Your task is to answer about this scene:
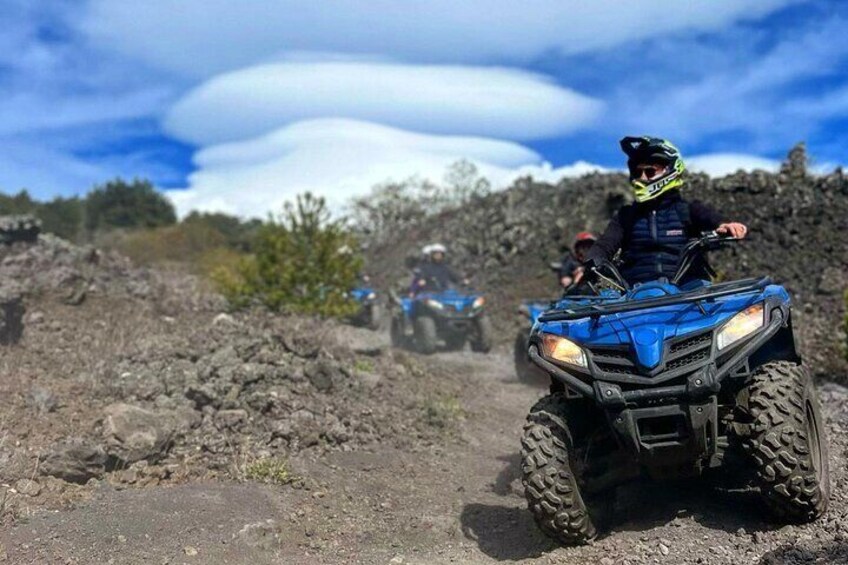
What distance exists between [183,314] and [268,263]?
5.35ft

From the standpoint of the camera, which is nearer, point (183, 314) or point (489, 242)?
point (183, 314)

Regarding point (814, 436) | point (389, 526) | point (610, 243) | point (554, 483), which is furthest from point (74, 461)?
point (814, 436)

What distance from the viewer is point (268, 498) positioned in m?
5.61

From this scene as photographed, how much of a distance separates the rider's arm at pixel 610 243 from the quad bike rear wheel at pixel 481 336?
9704 millimetres

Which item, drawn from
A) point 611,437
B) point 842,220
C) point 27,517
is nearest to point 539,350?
point 611,437

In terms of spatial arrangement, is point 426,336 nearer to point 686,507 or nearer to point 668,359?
point 686,507

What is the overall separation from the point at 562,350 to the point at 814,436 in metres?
1.50

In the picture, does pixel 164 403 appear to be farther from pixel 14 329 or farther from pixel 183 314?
pixel 183 314

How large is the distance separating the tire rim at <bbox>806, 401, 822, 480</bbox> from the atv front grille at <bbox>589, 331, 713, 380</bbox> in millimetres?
785

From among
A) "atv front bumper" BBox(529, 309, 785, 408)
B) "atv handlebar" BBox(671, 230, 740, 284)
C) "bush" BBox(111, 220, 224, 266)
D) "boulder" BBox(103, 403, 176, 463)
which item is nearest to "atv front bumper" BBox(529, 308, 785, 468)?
"atv front bumper" BBox(529, 309, 785, 408)

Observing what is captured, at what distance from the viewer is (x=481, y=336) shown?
15375mm

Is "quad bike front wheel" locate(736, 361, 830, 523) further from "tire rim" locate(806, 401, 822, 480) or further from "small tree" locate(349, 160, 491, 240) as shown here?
"small tree" locate(349, 160, 491, 240)

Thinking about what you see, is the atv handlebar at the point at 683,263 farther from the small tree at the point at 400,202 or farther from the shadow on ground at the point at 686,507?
the small tree at the point at 400,202

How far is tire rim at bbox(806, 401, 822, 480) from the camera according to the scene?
181 inches
